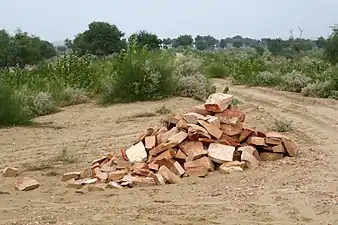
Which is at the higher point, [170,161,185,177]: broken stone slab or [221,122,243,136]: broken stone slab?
[221,122,243,136]: broken stone slab

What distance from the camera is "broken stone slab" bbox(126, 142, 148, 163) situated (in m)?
8.70

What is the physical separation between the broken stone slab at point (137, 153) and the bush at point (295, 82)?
13.2 metres

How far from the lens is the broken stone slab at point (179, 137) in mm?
8695

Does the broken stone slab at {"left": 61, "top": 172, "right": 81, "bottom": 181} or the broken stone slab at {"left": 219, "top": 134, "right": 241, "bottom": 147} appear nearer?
the broken stone slab at {"left": 61, "top": 172, "right": 81, "bottom": 181}

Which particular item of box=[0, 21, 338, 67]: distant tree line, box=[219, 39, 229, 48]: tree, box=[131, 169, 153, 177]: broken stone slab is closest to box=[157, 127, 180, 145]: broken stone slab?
box=[131, 169, 153, 177]: broken stone slab

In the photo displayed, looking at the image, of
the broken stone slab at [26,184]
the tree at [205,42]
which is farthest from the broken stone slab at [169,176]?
the tree at [205,42]

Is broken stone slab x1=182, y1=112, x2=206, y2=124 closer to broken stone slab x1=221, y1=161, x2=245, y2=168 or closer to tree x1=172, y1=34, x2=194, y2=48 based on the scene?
broken stone slab x1=221, y1=161, x2=245, y2=168

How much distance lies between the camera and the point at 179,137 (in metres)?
8.78

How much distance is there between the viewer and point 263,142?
8.98m

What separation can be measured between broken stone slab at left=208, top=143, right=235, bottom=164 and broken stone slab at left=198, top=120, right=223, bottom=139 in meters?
0.20

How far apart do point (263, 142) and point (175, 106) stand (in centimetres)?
707

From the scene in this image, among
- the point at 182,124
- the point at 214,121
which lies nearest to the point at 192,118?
the point at 182,124

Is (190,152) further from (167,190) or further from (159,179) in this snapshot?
(167,190)

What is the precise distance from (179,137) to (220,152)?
646mm
